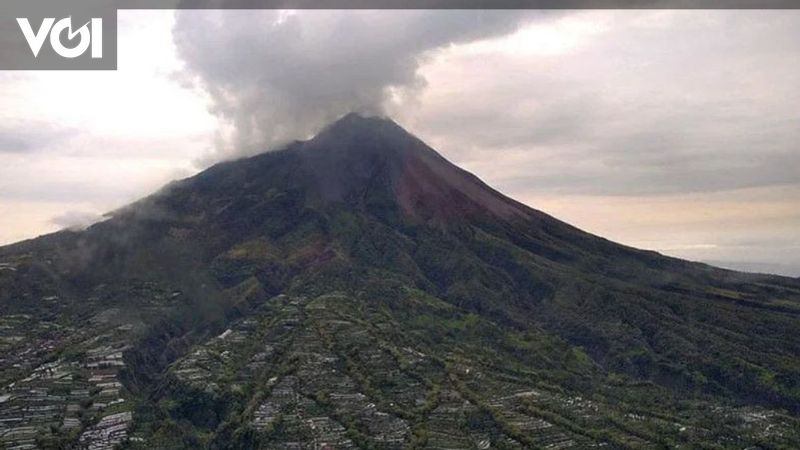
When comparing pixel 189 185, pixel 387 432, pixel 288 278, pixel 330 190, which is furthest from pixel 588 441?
pixel 189 185

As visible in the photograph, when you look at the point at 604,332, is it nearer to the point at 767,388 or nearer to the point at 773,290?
the point at 767,388

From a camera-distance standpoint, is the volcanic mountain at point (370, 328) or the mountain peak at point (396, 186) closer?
the volcanic mountain at point (370, 328)

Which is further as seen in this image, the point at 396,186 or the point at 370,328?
the point at 396,186

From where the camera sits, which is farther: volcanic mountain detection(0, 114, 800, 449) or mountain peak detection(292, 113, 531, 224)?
mountain peak detection(292, 113, 531, 224)

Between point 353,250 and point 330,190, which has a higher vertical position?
point 330,190

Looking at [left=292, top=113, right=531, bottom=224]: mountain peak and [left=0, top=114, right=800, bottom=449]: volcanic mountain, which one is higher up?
[left=292, top=113, right=531, bottom=224]: mountain peak

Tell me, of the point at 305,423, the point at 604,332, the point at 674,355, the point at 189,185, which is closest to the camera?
the point at 305,423

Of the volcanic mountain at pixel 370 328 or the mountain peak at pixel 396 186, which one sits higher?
the mountain peak at pixel 396 186

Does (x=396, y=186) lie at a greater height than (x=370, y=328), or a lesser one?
greater
